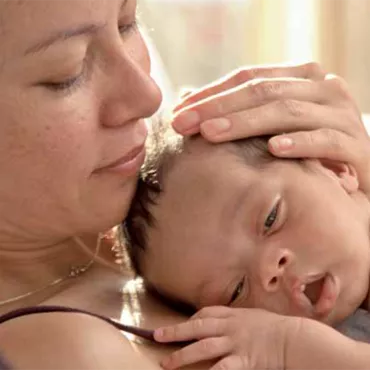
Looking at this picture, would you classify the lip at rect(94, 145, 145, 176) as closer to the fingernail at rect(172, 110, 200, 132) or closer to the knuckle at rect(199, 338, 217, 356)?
the fingernail at rect(172, 110, 200, 132)

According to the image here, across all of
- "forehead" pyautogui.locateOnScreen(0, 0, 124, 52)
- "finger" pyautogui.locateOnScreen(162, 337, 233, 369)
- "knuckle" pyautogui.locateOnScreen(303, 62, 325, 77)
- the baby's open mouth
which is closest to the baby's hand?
"finger" pyautogui.locateOnScreen(162, 337, 233, 369)

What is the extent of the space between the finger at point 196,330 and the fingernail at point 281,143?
281 mm

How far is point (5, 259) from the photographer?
1.41m

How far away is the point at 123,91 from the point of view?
1.25m

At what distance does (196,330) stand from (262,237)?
0.18 m

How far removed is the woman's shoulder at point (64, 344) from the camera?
1.05 m

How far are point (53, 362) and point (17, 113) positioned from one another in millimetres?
336

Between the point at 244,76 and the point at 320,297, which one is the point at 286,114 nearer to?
the point at 244,76

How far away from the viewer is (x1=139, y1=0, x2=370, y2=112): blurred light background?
116 inches

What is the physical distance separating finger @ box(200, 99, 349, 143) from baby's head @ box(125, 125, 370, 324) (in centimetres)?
2

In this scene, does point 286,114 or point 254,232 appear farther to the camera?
point 286,114

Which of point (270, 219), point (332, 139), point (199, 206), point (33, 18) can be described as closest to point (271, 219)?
point (270, 219)

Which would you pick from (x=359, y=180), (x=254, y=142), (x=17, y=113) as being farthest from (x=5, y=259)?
(x=359, y=180)

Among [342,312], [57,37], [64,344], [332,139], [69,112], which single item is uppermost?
[57,37]
